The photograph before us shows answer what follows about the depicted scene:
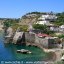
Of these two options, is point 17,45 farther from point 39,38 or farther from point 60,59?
point 60,59

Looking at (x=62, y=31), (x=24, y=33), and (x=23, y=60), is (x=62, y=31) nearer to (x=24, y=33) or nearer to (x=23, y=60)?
(x=24, y=33)

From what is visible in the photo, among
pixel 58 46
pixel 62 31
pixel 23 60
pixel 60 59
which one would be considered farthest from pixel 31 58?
pixel 62 31

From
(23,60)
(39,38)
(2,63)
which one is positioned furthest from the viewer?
(39,38)

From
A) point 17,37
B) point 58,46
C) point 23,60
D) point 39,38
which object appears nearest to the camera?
point 23,60

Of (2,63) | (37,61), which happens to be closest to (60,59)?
(37,61)

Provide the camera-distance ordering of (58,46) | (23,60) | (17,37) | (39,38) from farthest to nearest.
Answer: (17,37) → (39,38) → (58,46) → (23,60)

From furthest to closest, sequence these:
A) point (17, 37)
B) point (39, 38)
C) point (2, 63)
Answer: point (17, 37)
point (39, 38)
point (2, 63)

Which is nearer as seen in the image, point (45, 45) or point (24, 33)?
point (45, 45)

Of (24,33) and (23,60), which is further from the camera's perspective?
(24,33)

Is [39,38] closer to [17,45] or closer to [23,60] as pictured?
[17,45]
